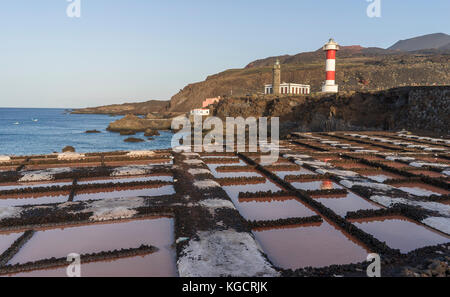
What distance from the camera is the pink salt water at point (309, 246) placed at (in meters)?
7.95

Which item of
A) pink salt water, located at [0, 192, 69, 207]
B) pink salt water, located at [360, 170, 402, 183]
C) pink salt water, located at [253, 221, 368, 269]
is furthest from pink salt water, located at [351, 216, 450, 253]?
pink salt water, located at [0, 192, 69, 207]

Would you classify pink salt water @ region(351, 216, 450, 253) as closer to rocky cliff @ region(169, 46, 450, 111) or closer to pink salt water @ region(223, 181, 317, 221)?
pink salt water @ region(223, 181, 317, 221)

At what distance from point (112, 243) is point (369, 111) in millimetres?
45232

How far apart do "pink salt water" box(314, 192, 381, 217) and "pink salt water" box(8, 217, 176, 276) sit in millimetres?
6618

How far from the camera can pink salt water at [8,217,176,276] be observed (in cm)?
756

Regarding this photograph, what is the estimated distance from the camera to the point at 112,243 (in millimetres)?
8930

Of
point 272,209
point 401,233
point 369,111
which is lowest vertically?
point 401,233

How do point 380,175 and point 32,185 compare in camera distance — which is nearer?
point 32,185

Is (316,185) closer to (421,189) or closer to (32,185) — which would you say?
(421,189)

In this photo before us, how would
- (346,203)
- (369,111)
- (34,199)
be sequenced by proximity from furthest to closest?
1. (369,111)
2. (34,199)
3. (346,203)

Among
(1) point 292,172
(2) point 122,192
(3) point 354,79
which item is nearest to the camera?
(2) point 122,192

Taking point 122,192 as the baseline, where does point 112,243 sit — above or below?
below

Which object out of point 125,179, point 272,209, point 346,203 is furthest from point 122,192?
A: point 346,203
